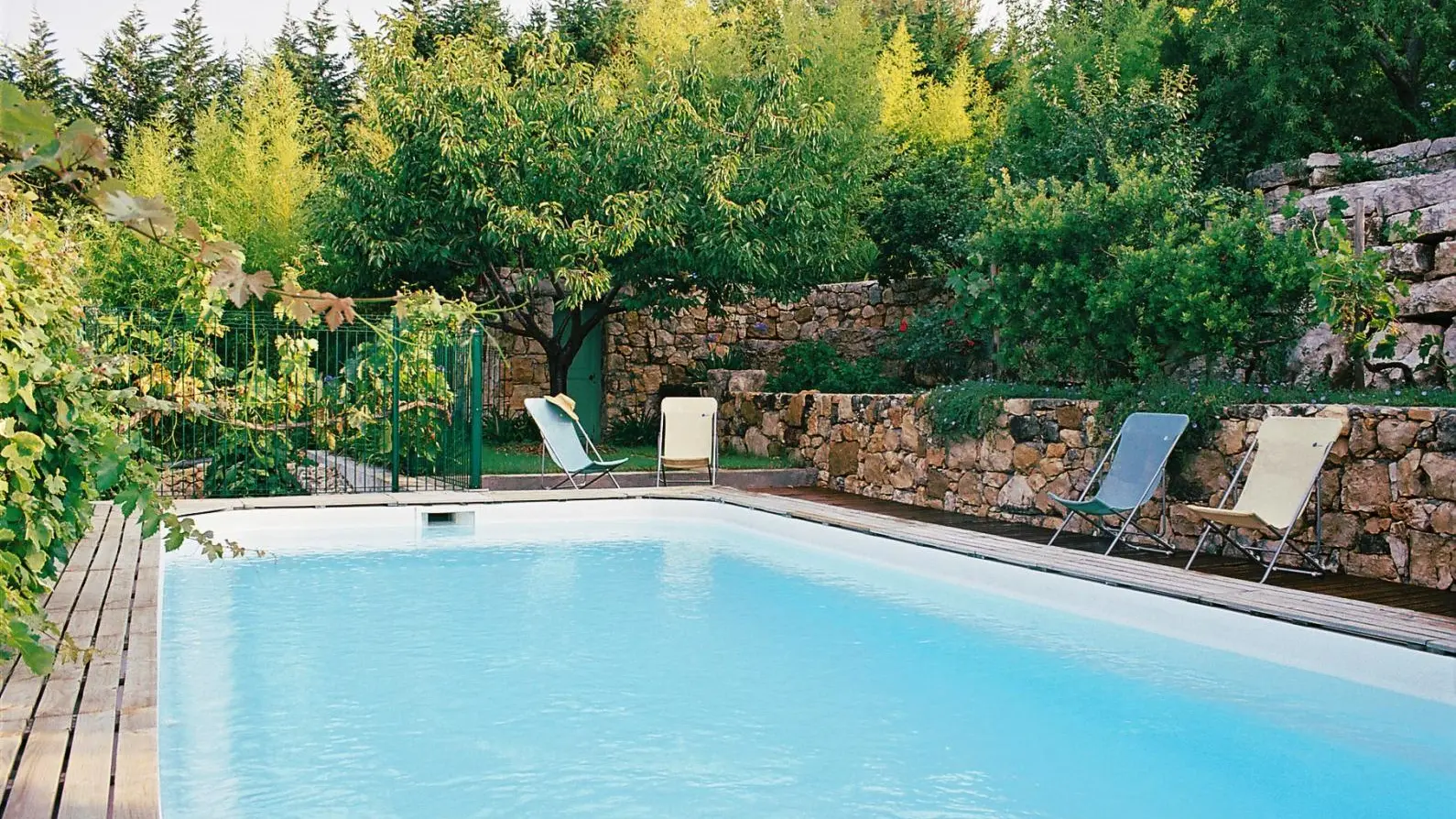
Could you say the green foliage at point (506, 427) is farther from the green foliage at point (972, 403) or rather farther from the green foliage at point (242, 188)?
the green foliage at point (972, 403)

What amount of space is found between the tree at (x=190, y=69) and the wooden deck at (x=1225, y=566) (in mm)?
18880

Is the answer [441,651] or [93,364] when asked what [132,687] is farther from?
[441,651]

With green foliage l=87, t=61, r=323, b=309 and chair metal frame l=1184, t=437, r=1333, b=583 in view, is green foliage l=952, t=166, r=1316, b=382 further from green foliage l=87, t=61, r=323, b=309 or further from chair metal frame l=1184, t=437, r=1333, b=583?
green foliage l=87, t=61, r=323, b=309

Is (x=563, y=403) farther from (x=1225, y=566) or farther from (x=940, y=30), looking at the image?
(x=940, y=30)

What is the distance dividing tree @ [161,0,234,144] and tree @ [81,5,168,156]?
20cm

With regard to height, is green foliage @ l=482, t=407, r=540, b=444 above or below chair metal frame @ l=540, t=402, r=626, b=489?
above

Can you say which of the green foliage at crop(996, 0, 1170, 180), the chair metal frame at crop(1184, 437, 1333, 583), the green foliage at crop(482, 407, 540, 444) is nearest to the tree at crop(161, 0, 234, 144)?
the green foliage at crop(482, 407, 540, 444)

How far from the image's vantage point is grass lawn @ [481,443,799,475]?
1070 cm

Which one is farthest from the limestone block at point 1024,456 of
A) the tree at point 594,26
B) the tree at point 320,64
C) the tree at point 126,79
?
the tree at point 126,79

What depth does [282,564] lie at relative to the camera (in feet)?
22.3

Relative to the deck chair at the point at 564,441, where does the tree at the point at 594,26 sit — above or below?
above

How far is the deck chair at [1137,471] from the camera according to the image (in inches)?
259

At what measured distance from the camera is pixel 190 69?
78.9 feet

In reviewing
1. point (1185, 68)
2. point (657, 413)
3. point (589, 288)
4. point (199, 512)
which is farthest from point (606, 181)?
point (1185, 68)
